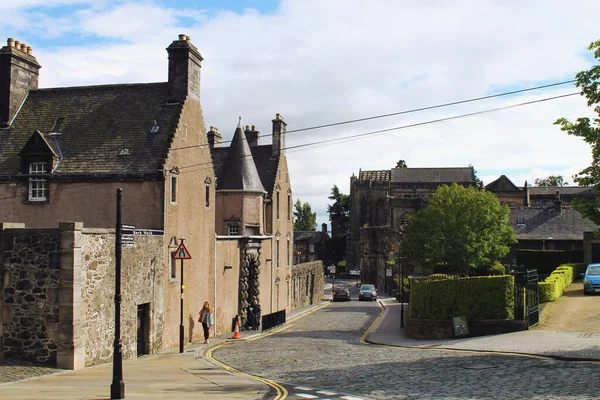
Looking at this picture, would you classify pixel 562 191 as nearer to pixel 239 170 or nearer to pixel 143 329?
pixel 239 170

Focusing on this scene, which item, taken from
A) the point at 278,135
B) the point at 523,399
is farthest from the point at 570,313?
the point at 278,135

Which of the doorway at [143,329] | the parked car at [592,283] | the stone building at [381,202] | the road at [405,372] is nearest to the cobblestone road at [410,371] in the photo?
the road at [405,372]

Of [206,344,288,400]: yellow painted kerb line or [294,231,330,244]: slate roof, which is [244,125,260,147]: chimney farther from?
[294,231,330,244]: slate roof

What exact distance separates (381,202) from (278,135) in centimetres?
5548

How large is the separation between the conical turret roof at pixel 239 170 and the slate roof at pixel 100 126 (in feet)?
36.8

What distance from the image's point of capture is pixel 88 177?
26094 mm

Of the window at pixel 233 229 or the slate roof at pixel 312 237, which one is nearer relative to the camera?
the window at pixel 233 229

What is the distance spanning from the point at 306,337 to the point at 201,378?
13272 millimetres

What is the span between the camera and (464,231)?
5138 cm

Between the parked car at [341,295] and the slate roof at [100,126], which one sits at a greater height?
the slate roof at [100,126]

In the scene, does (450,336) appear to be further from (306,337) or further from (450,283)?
(306,337)

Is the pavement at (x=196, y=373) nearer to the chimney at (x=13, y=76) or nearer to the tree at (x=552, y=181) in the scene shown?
the chimney at (x=13, y=76)

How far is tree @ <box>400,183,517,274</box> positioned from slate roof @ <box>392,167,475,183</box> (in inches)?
1865

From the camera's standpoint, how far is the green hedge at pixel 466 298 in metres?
25.2
